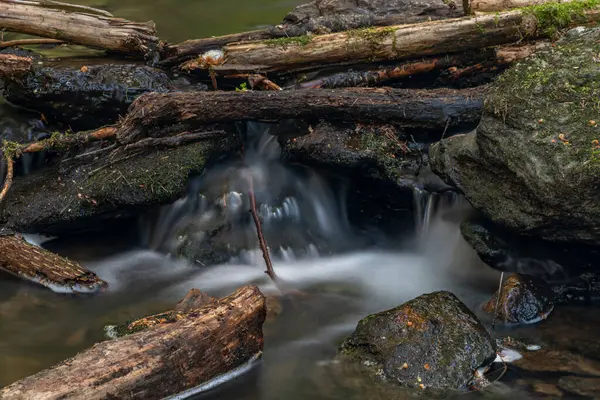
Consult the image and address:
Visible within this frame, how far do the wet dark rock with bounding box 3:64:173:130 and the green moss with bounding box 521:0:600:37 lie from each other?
3922 mm

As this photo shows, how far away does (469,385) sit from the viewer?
427 cm

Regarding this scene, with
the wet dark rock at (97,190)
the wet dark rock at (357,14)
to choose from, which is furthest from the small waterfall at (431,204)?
the wet dark rock at (357,14)

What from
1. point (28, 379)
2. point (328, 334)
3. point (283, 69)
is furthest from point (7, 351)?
point (283, 69)

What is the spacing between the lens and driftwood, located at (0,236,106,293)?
A: 530 centimetres

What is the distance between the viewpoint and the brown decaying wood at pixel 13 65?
20.9ft

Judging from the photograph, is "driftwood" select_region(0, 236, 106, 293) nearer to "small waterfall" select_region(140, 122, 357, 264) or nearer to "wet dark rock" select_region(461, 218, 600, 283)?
"small waterfall" select_region(140, 122, 357, 264)

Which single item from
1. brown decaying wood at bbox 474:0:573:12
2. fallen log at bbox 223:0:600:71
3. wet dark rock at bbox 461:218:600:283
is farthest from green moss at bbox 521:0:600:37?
wet dark rock at bbox 461:218:600:283

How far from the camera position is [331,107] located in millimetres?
6184

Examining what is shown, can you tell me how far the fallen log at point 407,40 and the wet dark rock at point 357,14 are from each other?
36 cm

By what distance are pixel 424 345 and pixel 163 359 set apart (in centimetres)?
178

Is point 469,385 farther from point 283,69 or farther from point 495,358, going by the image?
point 283,69

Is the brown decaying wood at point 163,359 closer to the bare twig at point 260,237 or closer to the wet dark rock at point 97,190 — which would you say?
the bare twig at point 260,237

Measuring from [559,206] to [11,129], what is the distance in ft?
17.6

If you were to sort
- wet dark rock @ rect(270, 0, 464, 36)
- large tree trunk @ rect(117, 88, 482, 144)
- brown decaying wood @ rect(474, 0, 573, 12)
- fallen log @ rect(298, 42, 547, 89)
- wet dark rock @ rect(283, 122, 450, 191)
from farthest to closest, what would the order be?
brown decaying wood @ rect(474, 0, 573, 12) → wet dark rock @ rect(270, 0, 464, 36) → fallen log @ rect(298, 42, 547, 89) → large tree trunk @ rect(117, 88, 482, 144) → wet dark rock @ rect(283, 122, 450, 191)
